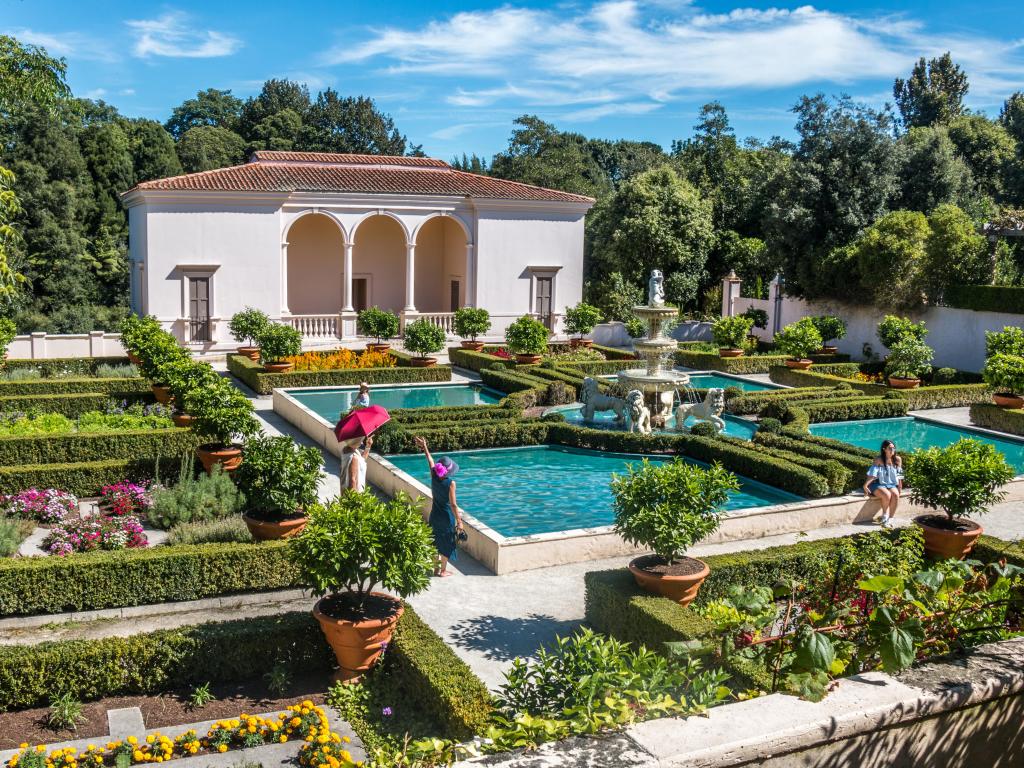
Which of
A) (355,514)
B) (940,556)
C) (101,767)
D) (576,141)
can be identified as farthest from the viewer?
(576,141)

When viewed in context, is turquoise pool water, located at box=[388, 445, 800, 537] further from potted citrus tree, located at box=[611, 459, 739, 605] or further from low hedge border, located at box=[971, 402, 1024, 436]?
low hedge border, located at box=[971, 402, 1024, 436]

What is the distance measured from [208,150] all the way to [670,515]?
1984 inches

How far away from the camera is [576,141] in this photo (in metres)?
66.9

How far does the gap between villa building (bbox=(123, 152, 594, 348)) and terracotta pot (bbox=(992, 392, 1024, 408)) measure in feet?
56.7

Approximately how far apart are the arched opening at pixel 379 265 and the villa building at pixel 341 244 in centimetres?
5

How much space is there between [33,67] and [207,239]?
47.4 feet

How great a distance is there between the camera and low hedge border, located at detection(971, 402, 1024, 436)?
66.7 ft

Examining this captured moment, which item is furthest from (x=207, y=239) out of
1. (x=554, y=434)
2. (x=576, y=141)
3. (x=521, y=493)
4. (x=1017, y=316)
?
(x=576, y=141)

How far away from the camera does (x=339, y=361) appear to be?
26.0 m

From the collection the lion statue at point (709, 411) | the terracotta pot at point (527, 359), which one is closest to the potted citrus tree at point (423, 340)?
the terracotta pot at point (527, 359)

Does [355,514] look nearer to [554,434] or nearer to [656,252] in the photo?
[554,434]

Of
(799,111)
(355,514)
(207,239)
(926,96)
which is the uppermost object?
(926,96)

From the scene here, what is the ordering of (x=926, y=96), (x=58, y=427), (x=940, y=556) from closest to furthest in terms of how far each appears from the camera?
(x=940, y=556)
(x=58, y=427)
(x=926, y=96)

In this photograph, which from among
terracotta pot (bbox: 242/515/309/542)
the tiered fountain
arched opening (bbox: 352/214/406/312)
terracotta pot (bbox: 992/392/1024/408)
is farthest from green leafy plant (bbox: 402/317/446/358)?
terracotta pot (bbox: 242/515/309/542)
